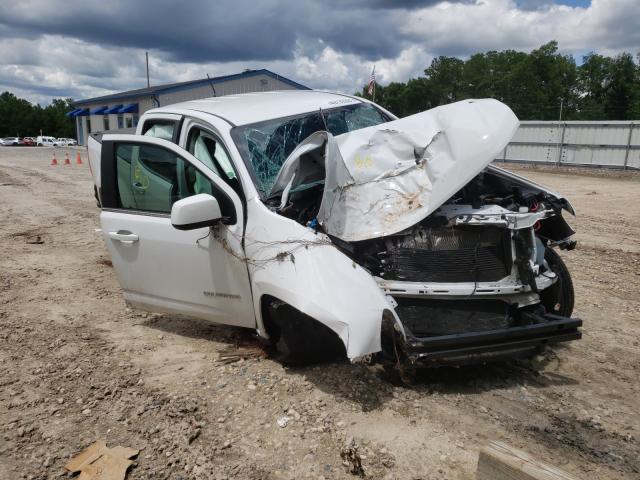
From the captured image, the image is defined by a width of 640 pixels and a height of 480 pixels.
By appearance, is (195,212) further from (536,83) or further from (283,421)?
(536,83)

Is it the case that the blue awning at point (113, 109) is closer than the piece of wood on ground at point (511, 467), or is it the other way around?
the piece of wood on ground at point (511, 467)

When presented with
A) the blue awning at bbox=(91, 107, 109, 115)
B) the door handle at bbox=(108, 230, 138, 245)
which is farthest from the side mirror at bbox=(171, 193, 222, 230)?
the blue awning at bbox=(91, 107, 109, 115)

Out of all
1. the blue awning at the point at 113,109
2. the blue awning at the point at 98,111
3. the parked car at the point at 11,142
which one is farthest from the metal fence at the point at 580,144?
the parked car at the point at 11,142

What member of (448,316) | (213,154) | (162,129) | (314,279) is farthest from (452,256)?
(162,129)

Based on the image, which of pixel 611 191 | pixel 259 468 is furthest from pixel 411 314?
pixel 611 191

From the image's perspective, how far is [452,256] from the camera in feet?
11.3

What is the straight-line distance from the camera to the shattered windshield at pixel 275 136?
3998 mm

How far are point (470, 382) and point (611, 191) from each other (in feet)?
42.2

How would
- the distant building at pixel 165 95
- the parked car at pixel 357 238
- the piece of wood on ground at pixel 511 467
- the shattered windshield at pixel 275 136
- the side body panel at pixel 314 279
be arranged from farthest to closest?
1. the distant building at pixel 165 95
2. the shattered windshield at pixel 275 136
3. the parked car at pixel 357 238
4. the side body panel at pixel 314 279
5. the piece of wood on ground at pixel 511 467

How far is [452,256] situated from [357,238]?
2.13 ft

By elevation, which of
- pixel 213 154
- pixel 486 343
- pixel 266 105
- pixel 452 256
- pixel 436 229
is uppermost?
pixel 266 105

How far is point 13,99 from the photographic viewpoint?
91000mm

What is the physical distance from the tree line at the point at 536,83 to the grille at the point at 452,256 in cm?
3567

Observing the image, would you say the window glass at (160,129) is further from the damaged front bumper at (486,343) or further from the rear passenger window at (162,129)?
the damaged front bumper at (486,343)
